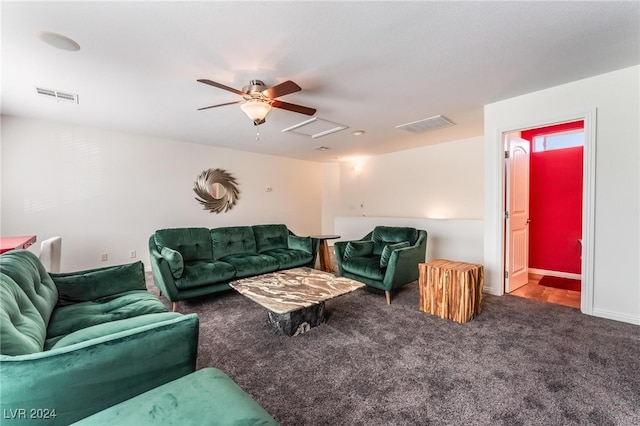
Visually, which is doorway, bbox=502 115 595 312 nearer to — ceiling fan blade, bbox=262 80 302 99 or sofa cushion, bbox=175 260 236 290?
ceiling fan blade, bbox=262 80 302 99

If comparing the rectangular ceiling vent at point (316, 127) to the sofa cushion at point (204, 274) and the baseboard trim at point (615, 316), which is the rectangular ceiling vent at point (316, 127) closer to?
the sofa cushion at point (204, 274)

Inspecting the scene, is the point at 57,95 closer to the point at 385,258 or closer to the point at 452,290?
the point at 385,258

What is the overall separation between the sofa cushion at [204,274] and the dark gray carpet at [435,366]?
1.31ft

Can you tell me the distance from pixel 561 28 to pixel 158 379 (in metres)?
3.20

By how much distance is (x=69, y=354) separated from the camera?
0.99 m

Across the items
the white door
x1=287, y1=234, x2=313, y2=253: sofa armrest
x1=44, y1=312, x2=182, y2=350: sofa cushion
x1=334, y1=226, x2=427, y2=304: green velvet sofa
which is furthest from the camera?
x1=287, y1=234, x2=313, y2=253: sofa armrest

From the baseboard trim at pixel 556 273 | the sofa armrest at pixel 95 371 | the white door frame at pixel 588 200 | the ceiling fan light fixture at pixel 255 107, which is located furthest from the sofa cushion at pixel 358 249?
the baseboard trim at pixel 556 273

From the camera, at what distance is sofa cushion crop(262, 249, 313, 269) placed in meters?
3.93

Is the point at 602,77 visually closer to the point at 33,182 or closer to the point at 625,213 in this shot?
the point at 625,213

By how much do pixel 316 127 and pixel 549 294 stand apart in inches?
152

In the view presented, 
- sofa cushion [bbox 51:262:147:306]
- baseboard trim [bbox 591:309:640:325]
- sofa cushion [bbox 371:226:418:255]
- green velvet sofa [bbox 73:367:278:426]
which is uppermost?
sofa cushion [bbox 371:226:418:255]

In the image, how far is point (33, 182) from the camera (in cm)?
376

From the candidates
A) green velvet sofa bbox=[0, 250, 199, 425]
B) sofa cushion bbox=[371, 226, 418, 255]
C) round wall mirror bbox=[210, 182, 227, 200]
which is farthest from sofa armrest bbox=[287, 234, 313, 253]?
green velvet sofa bbox=[0, 250, 199, 425]

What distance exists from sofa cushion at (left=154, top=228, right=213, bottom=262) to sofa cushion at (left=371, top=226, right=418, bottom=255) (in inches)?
94.8
